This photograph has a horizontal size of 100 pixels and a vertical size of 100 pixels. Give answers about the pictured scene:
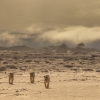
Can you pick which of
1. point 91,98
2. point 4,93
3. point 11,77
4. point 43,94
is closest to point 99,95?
point 91,98

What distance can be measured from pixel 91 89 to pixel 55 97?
5.15m

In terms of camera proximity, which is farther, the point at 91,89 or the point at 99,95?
the point at 91,89

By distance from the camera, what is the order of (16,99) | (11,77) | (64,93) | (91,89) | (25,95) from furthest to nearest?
(11,77), (91,89), (64,93), (25,95), (16,99)

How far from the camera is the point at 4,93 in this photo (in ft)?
67.6

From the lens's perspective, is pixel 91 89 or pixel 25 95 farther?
pixel 91 89

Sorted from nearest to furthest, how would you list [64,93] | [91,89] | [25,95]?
[25,95], [64,93], [91,89]

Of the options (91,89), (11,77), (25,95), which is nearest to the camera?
(25,95)

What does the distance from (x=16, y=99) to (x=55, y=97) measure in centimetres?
296

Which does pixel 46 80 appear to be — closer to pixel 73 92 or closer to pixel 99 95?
pixel 73 92

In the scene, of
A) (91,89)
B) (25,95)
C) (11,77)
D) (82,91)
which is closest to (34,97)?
(25,95)

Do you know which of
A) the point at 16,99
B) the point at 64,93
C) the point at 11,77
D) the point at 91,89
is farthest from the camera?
the point at 11,77

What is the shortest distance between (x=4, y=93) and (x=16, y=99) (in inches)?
111

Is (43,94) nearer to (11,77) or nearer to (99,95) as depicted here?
(99,95)

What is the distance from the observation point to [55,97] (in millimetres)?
19156
